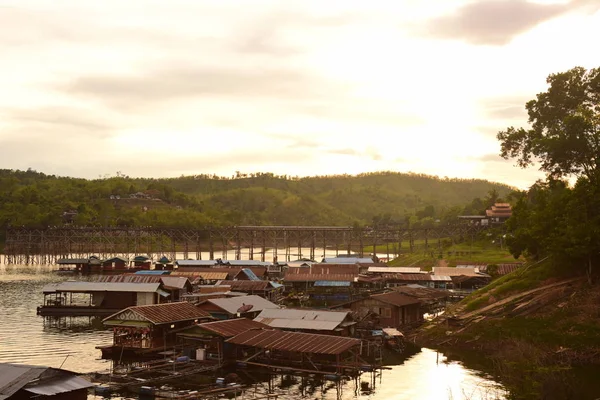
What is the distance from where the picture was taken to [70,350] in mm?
48250

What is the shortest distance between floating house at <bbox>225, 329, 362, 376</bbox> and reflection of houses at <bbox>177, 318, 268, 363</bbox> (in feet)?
2.79

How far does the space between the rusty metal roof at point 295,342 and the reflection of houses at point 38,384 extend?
16208 mm

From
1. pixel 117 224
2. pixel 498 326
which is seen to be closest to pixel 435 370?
pixel 498 326

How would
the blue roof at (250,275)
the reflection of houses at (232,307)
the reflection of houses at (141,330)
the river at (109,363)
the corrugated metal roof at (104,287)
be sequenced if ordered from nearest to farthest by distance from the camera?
1. the river at (109,363)
2. the reflection of houses at (141,330)
3. the reflection of houses at (232,307)
4. the corrugated metal roof at (104,287)
5. the blue roof at (250,275)

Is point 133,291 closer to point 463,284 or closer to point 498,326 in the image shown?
point 498,326

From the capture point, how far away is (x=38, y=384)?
2631 centimetres

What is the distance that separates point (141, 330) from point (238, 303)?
12.4 metres

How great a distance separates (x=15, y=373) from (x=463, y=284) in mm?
70912

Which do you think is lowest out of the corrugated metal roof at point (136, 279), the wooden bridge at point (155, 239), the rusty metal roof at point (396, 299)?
the rusty metal roof at point (396, 299)

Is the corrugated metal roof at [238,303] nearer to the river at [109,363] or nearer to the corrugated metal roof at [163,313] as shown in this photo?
the corrugated metal roof at [163,313]

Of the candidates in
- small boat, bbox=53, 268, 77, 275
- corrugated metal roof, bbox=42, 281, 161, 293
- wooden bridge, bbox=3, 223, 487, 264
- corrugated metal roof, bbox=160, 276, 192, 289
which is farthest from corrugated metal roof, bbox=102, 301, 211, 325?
wooden bridge, bbox=3, 223, 487, 264

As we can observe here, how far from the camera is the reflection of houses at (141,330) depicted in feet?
→ 155

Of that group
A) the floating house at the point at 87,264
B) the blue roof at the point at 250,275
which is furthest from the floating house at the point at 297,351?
the floating house at the point at 87,264

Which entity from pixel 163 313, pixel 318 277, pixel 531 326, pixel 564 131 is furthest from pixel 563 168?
pixel 163 313
